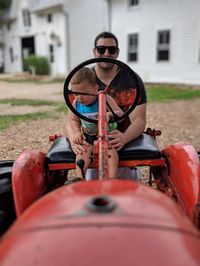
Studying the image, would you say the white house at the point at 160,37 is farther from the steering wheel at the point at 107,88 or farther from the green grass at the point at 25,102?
the steering wheel at the point at 107,88

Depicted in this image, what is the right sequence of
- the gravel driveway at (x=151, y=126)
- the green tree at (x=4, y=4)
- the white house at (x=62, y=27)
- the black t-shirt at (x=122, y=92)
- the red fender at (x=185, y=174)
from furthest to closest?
1. the green tree at (x=4, y=4)
2. the white house at (x=62, y=27)
3. the gravel driveway at (x=151, y=126)
4. the black t-shirt at (x=122, y=92)
5. the red fender at (x=185, y=174)

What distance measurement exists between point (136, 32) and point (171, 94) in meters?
5.73

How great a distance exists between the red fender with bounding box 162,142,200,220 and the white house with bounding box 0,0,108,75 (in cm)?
2067

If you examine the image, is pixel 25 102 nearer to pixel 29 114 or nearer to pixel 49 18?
pixel 29 114

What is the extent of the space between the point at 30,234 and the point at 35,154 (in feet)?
4.41

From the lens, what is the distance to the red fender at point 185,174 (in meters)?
2.22

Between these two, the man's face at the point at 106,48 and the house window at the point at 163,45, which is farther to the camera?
the house window at the point at 163,45

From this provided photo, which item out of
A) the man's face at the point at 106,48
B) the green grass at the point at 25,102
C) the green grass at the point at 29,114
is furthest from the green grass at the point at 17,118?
the man's face at the point at 106,48

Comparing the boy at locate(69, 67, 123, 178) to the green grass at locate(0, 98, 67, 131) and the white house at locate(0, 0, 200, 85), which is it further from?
the white house at locate(0, 0, 200, 85)

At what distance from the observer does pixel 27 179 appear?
2279 millimetres

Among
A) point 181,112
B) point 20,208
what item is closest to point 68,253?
point 20,208

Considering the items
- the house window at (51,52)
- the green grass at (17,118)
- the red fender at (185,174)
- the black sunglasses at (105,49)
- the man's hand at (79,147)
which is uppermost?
the house window at (51,52)

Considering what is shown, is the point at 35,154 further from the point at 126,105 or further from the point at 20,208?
the point at 126,105

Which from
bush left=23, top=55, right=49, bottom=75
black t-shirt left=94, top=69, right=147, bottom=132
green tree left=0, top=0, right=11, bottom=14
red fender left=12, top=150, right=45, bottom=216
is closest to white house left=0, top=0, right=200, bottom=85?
bush left=23, top=55, right=49, bottom=75
